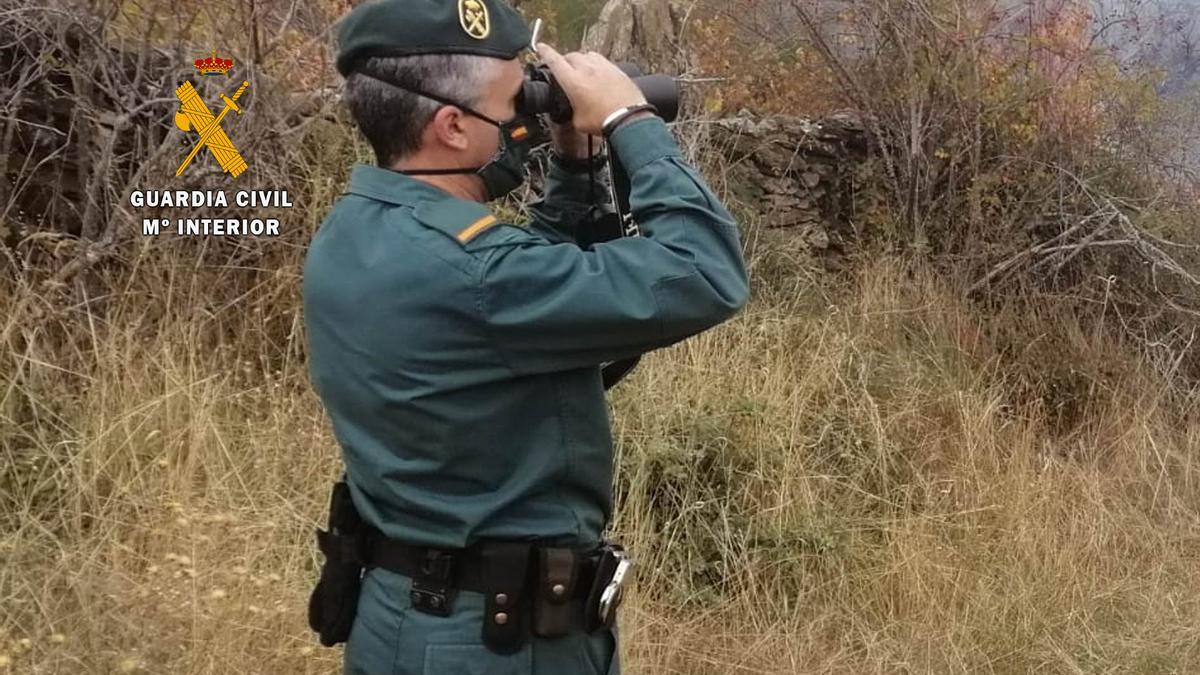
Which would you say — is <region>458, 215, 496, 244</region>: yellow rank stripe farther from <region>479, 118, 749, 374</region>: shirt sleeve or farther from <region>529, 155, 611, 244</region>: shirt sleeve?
<region>529, 155, 611, 244</region>: shirt sleeve

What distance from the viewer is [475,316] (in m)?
1.47

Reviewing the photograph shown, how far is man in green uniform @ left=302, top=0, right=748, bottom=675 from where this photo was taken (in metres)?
1.48

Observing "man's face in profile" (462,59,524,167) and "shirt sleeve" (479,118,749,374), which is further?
"man's face in profile" (462,59,524,167)

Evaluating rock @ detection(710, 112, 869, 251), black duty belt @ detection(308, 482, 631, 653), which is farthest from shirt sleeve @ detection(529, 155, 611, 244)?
rock @ detection(710, 112, 869, 251)

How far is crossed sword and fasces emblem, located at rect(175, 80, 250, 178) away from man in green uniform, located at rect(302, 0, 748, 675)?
3.25 m

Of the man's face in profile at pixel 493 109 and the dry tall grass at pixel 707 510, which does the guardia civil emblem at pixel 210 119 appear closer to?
the dry tall grass at pixel 707 510

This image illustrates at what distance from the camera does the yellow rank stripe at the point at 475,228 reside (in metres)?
1.49

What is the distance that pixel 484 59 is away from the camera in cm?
159

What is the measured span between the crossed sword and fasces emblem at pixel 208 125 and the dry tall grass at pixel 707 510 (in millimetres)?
521

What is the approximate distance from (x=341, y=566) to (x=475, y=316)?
1.74 ft

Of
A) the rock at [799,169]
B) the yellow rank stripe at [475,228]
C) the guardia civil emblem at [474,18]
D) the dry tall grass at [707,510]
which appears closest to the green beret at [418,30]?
the guardia civil emblem at [474,18]

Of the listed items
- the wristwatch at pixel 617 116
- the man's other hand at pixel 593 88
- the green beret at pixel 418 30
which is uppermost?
the green beret at pixel 418 30

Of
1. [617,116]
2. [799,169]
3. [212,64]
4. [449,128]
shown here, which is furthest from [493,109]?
[799,169]

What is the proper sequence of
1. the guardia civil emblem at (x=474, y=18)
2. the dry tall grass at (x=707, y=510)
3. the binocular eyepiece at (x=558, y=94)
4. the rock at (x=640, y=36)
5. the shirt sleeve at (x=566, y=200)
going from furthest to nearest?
the rock at (x=640, y=36) → the dry tall grass at (x=707, y=510) → the shirt sleeve at (x=566, y=200) → the binocular eyepiece at (x=558, y=94) → the guardia civil emblem at (x=474, y=18)
